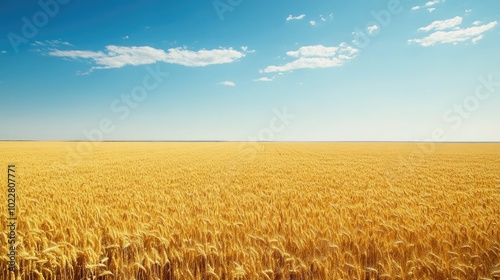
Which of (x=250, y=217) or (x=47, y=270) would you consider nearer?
(x=47, y=270)

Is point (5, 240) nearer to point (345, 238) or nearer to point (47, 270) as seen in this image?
point (47, 270)

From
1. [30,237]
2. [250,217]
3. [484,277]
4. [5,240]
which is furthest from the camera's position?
[250,217]

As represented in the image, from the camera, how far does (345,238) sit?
178 inches

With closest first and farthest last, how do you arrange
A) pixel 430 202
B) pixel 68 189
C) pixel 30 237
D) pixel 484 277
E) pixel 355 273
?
pixel 484 277 → pixel 355 273 → pixel 30 237 → pixel 430 202 → pixel 68 189

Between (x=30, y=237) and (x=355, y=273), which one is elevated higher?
(x=30, y=237)

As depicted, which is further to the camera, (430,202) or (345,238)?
(430,202)

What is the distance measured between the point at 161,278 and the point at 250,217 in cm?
245

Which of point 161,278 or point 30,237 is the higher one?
point 30,237

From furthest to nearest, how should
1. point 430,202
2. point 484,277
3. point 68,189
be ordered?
point 68,189 < point 430,202 < point 484,277

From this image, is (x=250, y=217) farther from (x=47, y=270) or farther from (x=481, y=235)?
(x=481, y=235)

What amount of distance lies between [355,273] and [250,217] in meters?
2.46

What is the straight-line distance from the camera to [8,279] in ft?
10.9

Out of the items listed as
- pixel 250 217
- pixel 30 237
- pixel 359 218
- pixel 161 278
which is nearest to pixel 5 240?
pixel 30 237

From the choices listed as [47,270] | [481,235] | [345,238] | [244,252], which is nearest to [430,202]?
[481,235]
